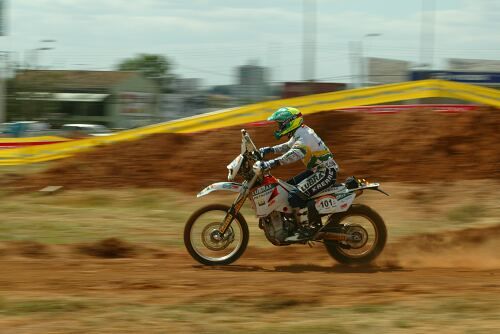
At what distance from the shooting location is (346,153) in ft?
58.9

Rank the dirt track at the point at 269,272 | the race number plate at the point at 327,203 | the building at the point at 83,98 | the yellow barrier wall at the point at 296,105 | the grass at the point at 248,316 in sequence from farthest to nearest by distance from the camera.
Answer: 1. the building at the point at 83,98
2. the yellow barrier wall at the point at 296,105
3. the race number plate at the point at 327,203
4. the dirt track at the point at 269,272
5. the grass at the point at 248,316

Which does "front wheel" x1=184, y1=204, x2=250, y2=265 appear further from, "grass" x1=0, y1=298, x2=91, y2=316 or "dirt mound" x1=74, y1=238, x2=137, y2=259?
"grass" x1=0, y1=298, x2=91, y2=316

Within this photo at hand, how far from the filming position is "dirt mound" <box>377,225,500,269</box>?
10.9 metres

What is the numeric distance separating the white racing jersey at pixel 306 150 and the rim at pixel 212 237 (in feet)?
3.48

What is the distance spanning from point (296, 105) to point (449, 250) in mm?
8561

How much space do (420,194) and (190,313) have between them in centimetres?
895

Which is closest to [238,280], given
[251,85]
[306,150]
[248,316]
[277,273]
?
[277,273]

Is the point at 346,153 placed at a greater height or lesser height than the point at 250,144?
lesser

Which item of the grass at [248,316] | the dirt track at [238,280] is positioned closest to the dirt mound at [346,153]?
the dirt track at [238,280]

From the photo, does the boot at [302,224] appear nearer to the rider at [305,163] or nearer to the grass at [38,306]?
the rider at [305,163]

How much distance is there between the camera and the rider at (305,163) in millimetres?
10094

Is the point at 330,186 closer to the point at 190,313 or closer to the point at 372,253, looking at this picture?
the point at 372,253

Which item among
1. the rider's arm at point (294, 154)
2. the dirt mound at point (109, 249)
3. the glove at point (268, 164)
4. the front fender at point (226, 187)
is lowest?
the dirt mound at point (109, 249)

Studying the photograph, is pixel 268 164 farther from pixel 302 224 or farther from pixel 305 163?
pixel 302 224
